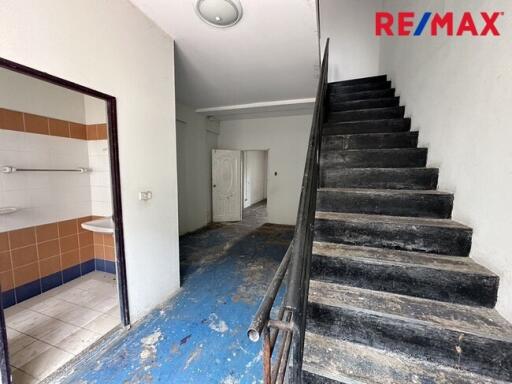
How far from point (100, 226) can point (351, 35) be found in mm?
5188

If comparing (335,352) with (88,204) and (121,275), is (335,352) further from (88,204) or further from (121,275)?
(88,204)

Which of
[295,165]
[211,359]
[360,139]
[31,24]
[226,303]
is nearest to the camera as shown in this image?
[31,24]

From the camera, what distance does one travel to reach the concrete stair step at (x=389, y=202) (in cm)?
145

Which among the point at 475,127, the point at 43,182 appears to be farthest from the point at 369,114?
the point at 43,182

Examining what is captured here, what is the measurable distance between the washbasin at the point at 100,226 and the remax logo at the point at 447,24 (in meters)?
3.27

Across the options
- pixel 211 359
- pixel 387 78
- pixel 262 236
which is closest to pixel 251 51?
pixel 387 78

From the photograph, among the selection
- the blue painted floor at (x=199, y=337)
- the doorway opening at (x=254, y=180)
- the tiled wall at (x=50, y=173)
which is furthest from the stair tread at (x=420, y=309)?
the doorway opening at (x=254, y=180)

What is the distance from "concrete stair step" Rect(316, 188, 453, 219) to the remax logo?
0.93 m

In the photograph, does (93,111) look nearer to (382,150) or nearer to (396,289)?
(382,150)

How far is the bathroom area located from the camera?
1.82 metres

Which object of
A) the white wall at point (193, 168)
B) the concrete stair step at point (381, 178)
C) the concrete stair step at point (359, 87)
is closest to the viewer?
the concrete stair step at point (381, 178)

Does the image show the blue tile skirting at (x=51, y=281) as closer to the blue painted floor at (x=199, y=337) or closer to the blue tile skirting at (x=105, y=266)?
A: the blue tile skirting at (x=105, y=266)

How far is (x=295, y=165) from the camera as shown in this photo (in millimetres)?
5281

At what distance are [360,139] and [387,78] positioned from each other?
1749mm
